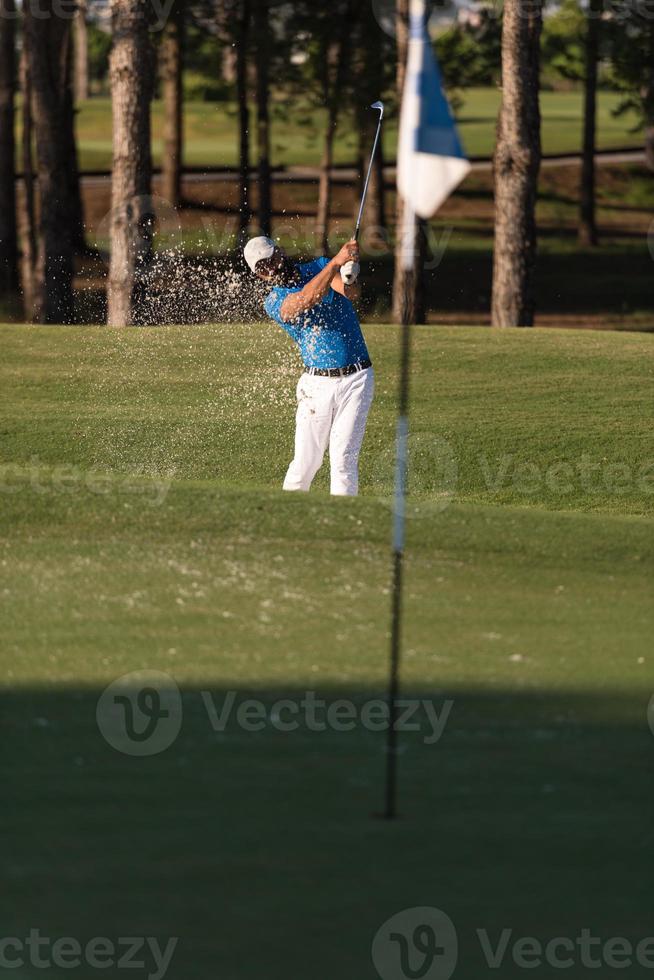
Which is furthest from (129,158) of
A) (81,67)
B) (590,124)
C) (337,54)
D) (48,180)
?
A: (81,67)

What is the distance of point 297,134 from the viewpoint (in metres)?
61.3

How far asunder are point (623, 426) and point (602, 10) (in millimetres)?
25948

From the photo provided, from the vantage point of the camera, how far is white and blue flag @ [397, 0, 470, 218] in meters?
5.84

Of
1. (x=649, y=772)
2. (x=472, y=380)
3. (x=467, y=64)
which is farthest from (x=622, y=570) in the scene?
(x=467, y=64)

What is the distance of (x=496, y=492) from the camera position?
13.9m

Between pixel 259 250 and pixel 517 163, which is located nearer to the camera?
pixel 259 250

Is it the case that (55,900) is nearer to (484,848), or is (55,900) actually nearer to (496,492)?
(484,848)

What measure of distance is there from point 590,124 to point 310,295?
1277 inches

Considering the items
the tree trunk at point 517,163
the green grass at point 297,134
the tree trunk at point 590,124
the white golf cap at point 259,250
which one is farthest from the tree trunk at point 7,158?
the white golf cap at point 259,250

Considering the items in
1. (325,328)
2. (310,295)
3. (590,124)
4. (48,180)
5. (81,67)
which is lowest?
(325,328)

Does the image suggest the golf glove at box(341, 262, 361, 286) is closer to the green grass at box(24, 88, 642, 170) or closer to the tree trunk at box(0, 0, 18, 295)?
the tree trunk at box(0, 0, 18, 295)

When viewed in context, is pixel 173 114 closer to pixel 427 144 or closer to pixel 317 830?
pixel 427 144

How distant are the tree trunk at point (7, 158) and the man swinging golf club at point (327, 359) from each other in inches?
906

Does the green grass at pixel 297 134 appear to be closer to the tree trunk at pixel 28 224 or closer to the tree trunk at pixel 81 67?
the tree trunk at pixel 81 67
